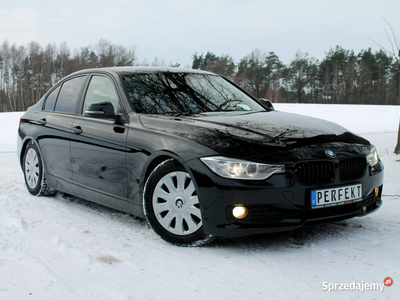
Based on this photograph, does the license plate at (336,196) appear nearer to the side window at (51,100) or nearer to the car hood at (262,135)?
the car hood at (262,135)

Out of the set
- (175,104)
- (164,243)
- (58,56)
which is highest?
(58,56)

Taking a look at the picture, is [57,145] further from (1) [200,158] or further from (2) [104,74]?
(1) [200,158]

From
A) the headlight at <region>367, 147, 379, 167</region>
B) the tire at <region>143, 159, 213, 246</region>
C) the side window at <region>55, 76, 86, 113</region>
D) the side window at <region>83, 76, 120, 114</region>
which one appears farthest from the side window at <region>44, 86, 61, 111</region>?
the headlight at <region>367, 147, 379, 167</region>

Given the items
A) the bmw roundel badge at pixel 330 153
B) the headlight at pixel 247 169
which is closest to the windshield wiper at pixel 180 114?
the headlight at pixel 247 169

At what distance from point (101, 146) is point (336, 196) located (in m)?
2.20

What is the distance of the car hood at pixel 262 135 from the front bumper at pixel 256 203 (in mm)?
197

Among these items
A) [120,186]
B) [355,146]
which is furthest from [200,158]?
[355,146]

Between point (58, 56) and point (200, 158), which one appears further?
point (58, 56)

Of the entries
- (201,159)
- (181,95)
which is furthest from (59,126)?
(201,159)

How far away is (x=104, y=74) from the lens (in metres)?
4.64

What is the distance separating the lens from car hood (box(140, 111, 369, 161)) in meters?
3.20

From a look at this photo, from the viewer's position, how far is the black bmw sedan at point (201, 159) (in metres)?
3.15

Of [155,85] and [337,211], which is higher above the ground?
[155,85]

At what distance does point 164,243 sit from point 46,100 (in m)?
3.03
